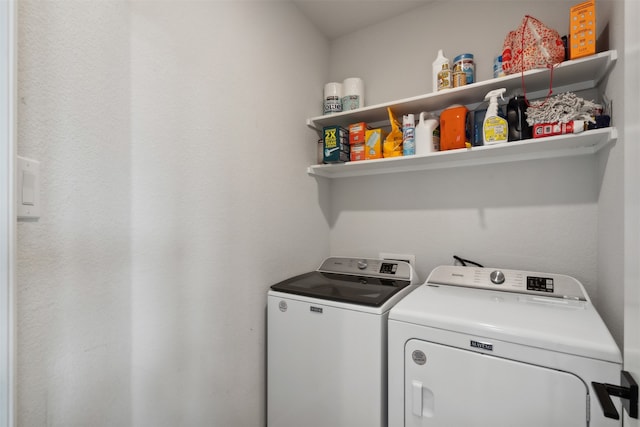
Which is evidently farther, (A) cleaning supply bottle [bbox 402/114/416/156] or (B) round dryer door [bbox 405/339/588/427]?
(A) cleaning supply bottle [bbox 402/114/416/156]


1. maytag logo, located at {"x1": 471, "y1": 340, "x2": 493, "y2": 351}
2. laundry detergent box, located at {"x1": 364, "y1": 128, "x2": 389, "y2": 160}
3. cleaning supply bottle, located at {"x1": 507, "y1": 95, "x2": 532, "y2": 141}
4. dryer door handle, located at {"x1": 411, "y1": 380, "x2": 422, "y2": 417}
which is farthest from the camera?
laundry detergent box, located at {"x1": 364, "y1": 128, "x2": 389, "y2": 160}

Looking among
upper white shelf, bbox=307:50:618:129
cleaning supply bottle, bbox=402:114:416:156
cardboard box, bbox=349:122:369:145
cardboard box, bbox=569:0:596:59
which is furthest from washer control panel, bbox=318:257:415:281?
cardboard box, bbox=569:0:596:59

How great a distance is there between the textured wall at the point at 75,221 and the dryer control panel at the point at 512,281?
151 centimetres

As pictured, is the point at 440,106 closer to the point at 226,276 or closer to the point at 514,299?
the point at 514,299

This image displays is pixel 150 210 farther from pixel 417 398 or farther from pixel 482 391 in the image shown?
pixel 482 391

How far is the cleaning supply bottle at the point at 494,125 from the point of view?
4.55 feet

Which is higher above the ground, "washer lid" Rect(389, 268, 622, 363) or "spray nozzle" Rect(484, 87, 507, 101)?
"spray nozzle" Rect(484, 87, 507, 101)

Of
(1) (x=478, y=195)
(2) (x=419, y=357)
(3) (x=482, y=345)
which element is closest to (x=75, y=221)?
(2) (x=419, y=357)

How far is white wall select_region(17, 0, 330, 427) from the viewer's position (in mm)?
792

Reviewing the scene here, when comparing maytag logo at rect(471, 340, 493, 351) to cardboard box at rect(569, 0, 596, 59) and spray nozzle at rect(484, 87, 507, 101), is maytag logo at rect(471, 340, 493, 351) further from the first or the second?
cardboard box at rect(569, 0, 596, 59)

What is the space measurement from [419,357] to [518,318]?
1.33 feet

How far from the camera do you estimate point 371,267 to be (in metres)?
1.81

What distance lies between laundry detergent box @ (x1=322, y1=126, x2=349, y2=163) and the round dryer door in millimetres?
1165

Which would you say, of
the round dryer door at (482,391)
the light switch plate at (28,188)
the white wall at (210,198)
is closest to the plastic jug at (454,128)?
the white wall at (210,198)
